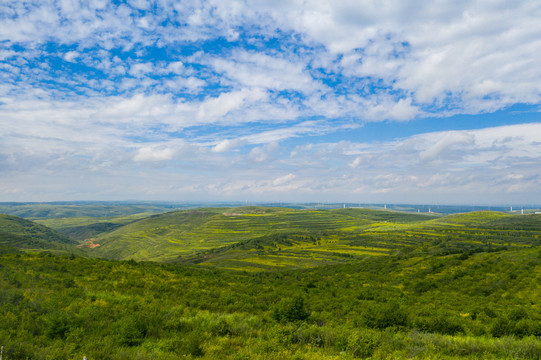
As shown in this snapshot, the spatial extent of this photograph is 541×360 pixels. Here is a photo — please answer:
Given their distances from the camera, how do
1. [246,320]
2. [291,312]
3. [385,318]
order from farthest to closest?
[291,312]
[385,318]
[246,320]

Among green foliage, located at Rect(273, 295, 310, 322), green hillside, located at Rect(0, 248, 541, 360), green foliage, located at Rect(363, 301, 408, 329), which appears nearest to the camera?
green hillside, located at Rect(0, 248, 541, 360)

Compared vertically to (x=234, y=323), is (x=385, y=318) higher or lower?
lower

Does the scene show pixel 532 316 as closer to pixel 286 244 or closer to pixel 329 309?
pixel 329 309

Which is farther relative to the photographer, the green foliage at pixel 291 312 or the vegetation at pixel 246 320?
the green foliage at pixel 291 312

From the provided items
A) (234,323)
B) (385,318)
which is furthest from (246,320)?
(385,318)

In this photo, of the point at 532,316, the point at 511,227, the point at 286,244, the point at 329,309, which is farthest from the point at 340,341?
the point at 511,227

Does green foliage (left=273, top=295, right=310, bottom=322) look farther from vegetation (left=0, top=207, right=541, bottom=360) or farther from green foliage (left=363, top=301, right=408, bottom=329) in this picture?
green foliage (left=363, top=301, right=408, bottom=329)

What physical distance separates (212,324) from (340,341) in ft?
20.6

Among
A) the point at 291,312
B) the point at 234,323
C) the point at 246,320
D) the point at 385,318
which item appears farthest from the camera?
the point at 291,312


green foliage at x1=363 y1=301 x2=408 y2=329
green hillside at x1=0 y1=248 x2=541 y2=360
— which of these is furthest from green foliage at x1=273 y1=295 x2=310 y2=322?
green foliage at x1=363 y1=301 x2=408 y2=329

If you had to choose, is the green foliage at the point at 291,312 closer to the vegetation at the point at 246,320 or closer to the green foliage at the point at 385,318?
the vegetation at the point at 246,320

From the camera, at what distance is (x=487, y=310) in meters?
18.2

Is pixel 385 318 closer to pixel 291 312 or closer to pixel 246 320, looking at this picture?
pixel 291 312

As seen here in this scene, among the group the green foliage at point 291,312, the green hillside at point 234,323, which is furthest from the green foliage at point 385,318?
the green foliage at point 291,312
